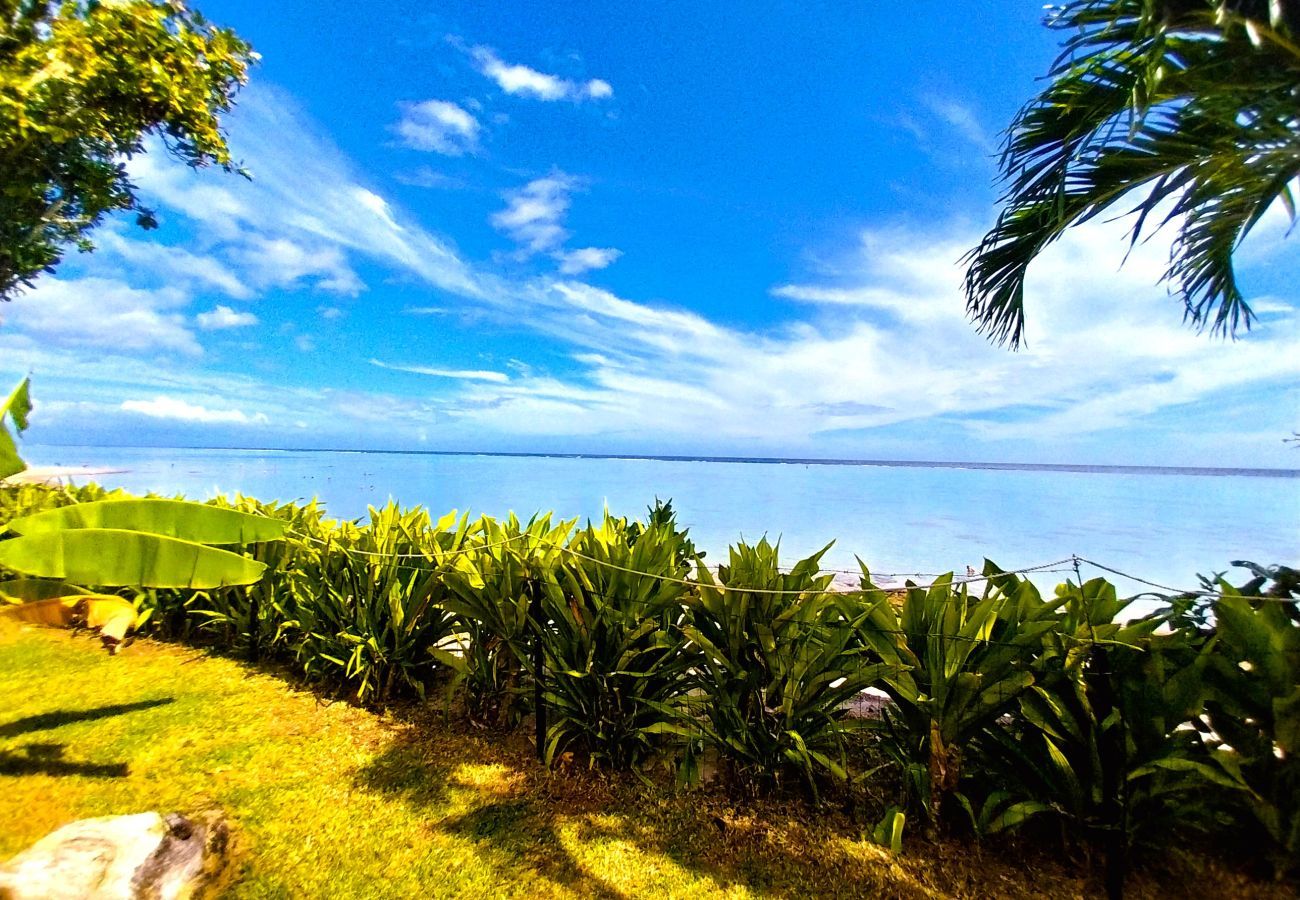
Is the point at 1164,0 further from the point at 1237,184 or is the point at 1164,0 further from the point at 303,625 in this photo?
the point at 303,625

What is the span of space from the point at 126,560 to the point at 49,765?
4.59 ft

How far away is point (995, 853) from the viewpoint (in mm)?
2129

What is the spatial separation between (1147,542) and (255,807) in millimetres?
18286

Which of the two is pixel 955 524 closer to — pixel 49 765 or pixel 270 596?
pixel 270 596

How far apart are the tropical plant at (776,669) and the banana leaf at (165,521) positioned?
228 cm

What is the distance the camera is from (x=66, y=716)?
10.4 feet

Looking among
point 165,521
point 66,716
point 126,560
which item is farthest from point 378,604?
point 66,716

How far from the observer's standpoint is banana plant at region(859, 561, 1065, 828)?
2057 millimetres

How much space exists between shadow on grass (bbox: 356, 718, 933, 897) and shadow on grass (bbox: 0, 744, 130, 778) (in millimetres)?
1239

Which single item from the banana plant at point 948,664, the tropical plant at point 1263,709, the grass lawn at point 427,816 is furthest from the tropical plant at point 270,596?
the tropical plant at point 1263,709

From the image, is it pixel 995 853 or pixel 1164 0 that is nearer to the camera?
pixel 1164 0

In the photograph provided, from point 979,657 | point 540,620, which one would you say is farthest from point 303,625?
point 979,657

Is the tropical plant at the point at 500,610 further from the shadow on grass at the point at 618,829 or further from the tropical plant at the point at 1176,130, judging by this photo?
the tropical plant at the point at 1176,130

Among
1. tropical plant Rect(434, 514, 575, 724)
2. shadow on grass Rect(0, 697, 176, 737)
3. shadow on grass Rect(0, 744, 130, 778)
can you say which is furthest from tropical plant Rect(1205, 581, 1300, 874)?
shadow on grass Rect(0, 697, 176, 737)
